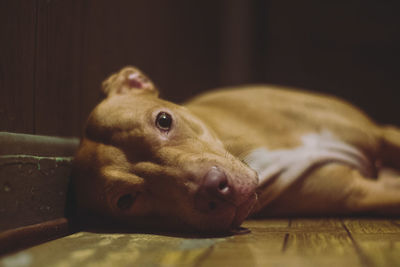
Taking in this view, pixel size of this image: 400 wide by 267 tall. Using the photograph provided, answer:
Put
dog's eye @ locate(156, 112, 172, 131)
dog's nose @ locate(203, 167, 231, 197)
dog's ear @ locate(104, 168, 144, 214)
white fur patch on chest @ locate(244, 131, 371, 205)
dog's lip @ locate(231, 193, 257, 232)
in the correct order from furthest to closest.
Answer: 1. white fur patch on chest @ locate(244, 131, 371, 205)
2. dog's eye @ locate(156, 112, 172, 131)
3. dog's ear @ locate(104, 168, 144, 214)
4. dog's lip @ locate(231, 193, 257, 232)
5. dog's nose @ locate(203, 167, 231, 197)

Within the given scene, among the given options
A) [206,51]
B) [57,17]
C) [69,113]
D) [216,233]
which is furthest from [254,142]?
[206,51]

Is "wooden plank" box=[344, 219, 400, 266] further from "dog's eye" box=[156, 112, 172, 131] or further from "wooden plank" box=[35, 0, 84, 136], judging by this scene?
"wooden plank" box=[35, 0, 84, 136]

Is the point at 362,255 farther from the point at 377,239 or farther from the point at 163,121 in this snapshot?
the point at 163,121

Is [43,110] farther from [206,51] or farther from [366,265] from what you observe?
[206,51]

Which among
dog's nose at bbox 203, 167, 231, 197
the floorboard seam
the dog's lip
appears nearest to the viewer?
the floorboard seam

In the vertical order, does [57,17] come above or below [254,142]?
above

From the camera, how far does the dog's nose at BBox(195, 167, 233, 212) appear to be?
1.94m

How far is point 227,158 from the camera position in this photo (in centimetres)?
217

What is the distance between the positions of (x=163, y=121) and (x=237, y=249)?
33.4 inches

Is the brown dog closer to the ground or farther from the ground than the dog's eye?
closer to the ground

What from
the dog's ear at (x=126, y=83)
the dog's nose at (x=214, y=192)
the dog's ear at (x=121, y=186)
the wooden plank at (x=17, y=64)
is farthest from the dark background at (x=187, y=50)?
the dog's nose at (x=214, y=192)

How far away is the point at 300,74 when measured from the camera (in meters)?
6.65

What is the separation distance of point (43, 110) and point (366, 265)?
1.72 m

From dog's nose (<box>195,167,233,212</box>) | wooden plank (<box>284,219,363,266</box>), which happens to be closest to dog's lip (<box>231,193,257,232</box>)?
dog's nose (<box>195,167,233,212</box>)
